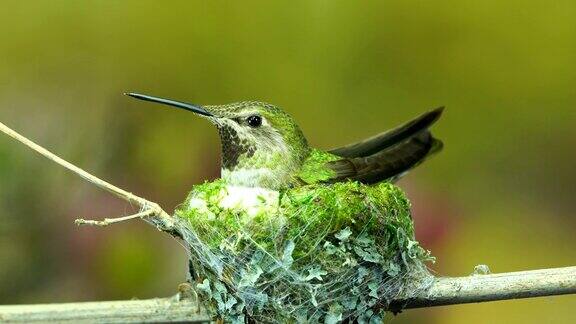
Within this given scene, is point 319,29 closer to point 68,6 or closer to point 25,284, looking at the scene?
point 68,6

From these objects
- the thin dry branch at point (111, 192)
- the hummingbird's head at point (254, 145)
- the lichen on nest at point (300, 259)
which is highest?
the hummingbird's head at point (254, 145)

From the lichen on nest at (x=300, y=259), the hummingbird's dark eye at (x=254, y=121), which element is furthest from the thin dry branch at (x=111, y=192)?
the hummingbird's dark eye at (x=254, y=121)

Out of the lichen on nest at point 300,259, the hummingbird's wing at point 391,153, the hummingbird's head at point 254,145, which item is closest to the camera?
the lichen on nest at point 300,259

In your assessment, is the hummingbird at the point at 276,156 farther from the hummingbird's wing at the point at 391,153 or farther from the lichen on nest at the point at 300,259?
the lichen on nest at the point at 300,259

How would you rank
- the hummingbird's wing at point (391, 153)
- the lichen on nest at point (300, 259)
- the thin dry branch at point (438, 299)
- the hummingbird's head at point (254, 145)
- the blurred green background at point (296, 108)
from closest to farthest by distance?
the thin dry branch at point (438, 299)
the lichen on nest at point (300, 259)
the hummingbird's head at point (254, 145)
the hummingbird's wing at point (391, 153)
the blurred green background at point (296, 108)

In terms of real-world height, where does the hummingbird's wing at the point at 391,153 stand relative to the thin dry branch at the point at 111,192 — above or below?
above

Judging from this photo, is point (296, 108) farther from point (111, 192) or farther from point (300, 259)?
point (111, 192)

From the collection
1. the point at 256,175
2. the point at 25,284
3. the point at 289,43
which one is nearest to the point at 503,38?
the point at 289,43

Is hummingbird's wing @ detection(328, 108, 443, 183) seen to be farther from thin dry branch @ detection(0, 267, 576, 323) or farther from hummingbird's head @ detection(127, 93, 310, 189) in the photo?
thin dry branch @ detection(0, 267, 576, 323)
